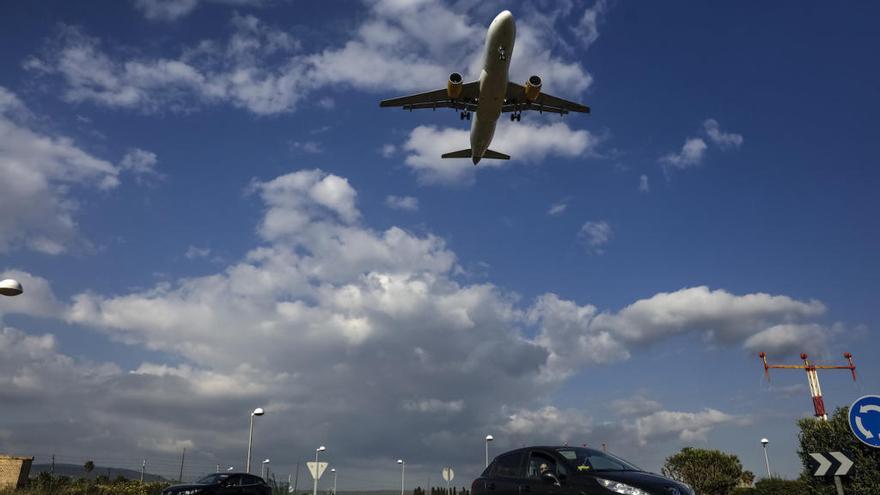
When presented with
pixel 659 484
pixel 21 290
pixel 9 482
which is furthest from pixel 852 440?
pixel 9 482

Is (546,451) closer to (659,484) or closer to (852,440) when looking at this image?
(659,484)

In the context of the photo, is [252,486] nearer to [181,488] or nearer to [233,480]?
[233,480]

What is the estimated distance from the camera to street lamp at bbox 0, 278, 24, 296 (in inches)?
524

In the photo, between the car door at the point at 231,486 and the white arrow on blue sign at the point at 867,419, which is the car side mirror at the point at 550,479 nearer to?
the white arrow on blue sign at the point at 867,419

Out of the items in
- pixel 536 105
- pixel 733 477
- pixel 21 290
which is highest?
pixel 536 105

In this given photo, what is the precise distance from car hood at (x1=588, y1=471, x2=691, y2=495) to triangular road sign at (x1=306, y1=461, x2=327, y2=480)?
747 inches

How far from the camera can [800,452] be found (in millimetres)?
15344

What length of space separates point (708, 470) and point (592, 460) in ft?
112

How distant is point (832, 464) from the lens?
360 inches

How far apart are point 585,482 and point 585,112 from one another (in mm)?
34180

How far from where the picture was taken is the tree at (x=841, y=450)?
13.5 m

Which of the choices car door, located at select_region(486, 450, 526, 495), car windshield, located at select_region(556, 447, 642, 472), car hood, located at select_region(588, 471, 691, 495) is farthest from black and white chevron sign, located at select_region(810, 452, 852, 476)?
car door, located at select_region(486, 450, 526, 495)

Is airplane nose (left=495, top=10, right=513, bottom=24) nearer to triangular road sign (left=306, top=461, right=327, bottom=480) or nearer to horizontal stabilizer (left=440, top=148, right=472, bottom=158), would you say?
horizontal stabilizer (left=440, top=148, right=472, bottom=158)

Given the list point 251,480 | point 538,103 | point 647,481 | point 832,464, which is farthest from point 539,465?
point 538,103
